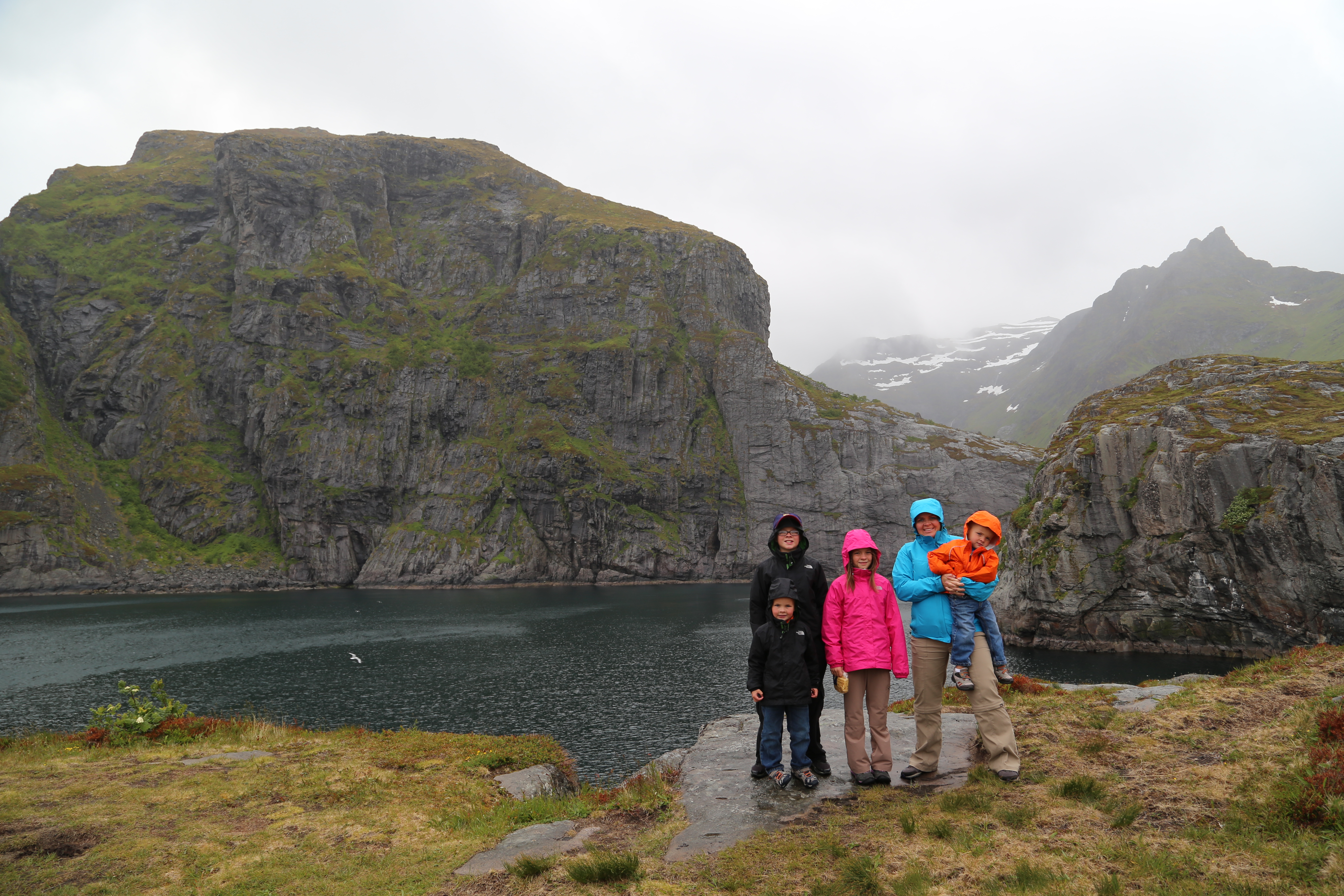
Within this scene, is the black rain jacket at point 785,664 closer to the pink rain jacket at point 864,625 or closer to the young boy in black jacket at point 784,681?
the young boy in black jacket at point 784,681

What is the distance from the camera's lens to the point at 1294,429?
139ft

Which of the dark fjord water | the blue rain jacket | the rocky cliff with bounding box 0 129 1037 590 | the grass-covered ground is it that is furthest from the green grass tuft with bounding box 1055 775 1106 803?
the rocky cliff with bounding box 0 129 1037 590

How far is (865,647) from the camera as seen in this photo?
9.69 meters

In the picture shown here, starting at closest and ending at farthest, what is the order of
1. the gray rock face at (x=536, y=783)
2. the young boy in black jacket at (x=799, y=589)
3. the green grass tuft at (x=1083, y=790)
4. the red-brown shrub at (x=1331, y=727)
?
1. the green grass tuft at (x=1083, y=790)
2. the red-brown shrub at (x=1331, y=727)
3. the young boy in black jacket at (x=799, y=589)
4. the gray rock face at (x=536, y=783)

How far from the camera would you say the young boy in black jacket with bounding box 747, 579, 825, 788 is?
985 centimetres

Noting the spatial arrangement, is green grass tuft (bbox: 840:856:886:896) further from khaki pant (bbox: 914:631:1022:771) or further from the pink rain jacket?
the pink rain jacket

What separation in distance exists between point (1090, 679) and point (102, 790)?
156 feet

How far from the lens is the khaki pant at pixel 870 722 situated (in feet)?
31.3

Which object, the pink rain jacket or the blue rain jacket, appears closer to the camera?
the blue rain jacket

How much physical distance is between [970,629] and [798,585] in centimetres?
268

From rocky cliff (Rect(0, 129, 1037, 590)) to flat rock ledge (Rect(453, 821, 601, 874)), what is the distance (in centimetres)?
12018

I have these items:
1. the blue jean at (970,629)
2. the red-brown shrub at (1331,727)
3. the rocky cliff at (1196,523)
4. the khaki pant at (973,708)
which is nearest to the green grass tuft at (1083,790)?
the khaki pant at (973,708)

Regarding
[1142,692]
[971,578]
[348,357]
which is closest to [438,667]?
[1142,692]

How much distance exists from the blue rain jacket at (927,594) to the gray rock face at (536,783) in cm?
880
